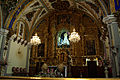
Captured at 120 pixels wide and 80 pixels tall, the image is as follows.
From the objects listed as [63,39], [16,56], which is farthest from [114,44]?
[16,56]

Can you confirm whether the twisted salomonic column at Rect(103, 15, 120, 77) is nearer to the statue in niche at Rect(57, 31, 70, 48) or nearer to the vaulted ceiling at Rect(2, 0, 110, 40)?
the vaulted ceiling at Rect(2, 0, 110, 40)

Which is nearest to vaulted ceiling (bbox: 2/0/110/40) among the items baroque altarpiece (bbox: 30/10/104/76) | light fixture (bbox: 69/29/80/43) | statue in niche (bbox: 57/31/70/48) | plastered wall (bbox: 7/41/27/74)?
baroque altarpiece (bbox: 30/10/104/76)

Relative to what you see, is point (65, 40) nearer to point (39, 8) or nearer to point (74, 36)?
point (74, 36)

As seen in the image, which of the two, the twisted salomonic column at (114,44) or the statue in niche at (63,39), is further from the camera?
the statue in niche at (63,39)

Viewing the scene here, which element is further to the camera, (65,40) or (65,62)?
(65,40)

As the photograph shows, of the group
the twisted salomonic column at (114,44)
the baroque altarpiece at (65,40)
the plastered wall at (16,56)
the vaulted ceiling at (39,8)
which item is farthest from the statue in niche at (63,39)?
the twisted salomonic column at (114,44)

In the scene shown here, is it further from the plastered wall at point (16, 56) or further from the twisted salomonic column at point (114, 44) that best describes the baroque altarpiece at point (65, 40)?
the twisted salomonic column at point (114, 44)

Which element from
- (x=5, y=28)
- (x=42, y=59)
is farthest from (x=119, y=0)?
(x=42, y=59)

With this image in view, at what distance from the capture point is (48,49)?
11766mm

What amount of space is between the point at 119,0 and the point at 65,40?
276 inches

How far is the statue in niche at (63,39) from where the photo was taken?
465 inches

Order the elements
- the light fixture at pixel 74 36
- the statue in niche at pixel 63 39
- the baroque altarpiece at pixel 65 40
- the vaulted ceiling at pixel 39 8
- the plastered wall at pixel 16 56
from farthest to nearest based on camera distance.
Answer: the statue in niche at pixel 63 39, the baroque altarpiece at pixel 65 40, the light fixture at pixel 74 36, the plastered wall at pixel 16 56, the vaulted ceiling at pixel 39 8

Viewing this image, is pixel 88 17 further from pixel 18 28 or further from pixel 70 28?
pixel 18 28

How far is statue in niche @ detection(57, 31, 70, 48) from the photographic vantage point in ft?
38.8
